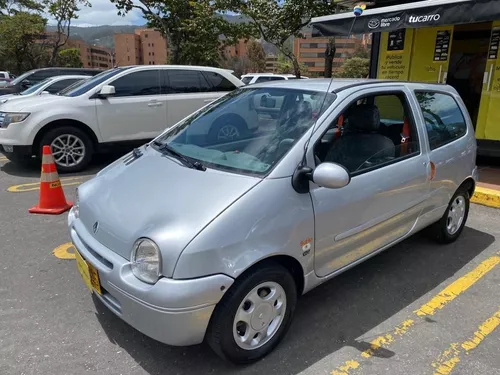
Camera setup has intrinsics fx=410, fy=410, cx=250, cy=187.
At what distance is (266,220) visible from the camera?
88.6 inches

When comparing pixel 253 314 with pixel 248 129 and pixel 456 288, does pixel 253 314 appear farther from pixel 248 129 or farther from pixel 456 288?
pixel 456 288

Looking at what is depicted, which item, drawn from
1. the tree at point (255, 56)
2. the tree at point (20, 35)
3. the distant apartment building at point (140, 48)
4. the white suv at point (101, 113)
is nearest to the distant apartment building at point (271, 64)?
the tree at point (255, 56)

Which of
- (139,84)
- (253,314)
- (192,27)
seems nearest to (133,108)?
(139,84)

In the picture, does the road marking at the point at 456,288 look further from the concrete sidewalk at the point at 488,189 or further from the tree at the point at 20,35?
the tree at the point at 20,35

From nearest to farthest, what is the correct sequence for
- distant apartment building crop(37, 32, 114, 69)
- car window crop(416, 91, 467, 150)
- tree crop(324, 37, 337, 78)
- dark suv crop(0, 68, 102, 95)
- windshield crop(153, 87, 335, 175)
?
windshield crop(153, 87, 335, 175) < car window crop(416, 91, 467, 150) < dark suv crop(0, 68, 102, 95) < tree crop(324, 37, 337, 78) < distant apartment building crop(37, 32, 114, 69)

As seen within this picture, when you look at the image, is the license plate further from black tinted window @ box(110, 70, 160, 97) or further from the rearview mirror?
black tinted window @ box(110, 70, 160, 97)

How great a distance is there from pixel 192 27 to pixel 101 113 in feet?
48.1

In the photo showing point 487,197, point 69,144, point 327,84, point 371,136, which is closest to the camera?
point 327,84

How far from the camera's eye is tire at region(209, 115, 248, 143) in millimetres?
2959

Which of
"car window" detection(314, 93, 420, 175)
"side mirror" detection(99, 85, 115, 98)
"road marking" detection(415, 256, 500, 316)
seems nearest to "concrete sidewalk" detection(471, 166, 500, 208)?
"road marking" detection(415, 256, 500, 316)

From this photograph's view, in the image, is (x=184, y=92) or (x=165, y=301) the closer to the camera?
(x=165, y=301)

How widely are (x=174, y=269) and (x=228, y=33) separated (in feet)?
67.3

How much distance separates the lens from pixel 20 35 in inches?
1358

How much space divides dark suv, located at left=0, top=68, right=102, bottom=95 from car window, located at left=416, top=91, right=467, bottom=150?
1135 cm
